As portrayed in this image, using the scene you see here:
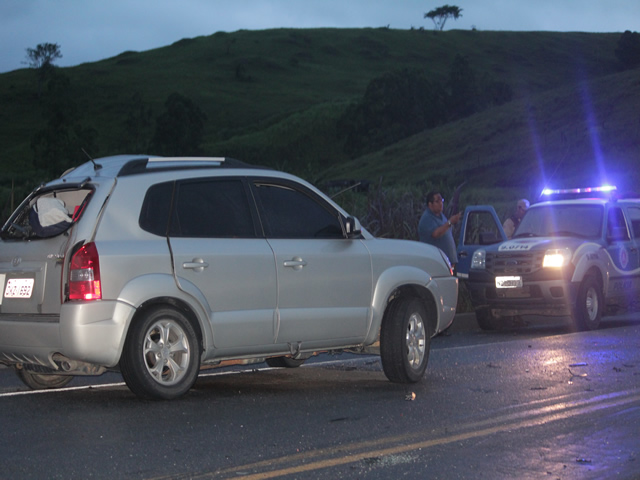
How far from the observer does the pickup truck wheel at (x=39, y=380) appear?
8.91 metres

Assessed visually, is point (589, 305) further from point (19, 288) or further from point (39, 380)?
point (19, 288)

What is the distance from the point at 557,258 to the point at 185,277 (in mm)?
8104

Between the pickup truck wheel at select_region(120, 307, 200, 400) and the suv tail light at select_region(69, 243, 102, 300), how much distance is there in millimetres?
418

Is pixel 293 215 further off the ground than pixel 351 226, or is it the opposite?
pixel 293 215

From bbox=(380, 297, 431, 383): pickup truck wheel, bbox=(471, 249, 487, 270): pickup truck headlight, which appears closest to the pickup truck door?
bbox=(471, 249, 487, 270): pickup truck headlight

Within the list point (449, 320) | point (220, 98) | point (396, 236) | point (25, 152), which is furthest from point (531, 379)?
point (220, 98)

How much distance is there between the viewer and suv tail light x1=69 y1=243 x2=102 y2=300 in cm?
750

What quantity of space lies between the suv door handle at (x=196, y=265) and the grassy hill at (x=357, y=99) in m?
11.9

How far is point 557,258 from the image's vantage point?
14883mm

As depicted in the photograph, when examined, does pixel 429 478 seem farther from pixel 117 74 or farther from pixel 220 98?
pixel 117 74

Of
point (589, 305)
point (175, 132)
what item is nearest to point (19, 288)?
point (589, 305)

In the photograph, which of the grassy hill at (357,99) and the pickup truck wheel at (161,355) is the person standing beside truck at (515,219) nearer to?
the grassy hill at (357,99)

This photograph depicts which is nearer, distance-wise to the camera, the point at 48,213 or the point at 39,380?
the point at 48,213

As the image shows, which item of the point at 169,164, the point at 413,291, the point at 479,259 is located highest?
the point at 169,164
